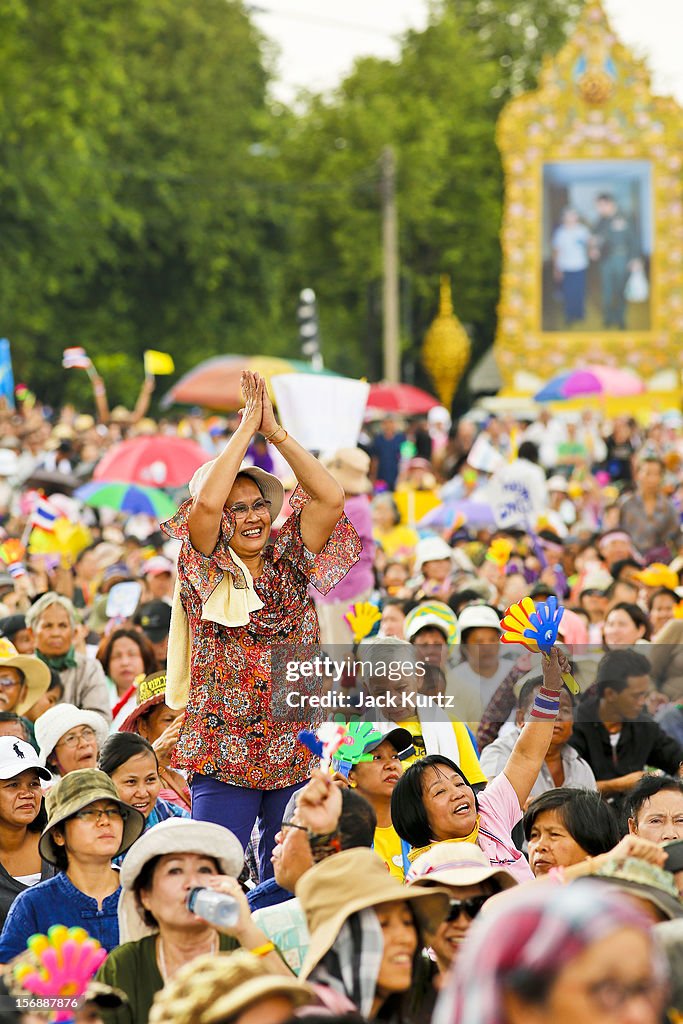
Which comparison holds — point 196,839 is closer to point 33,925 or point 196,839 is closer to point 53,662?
point 33,925

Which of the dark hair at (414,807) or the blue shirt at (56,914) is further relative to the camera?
the dark hair at (414,807)

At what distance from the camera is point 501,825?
21.7 ft

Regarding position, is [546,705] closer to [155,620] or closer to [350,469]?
[155,620]

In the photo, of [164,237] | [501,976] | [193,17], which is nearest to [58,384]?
[164,237]

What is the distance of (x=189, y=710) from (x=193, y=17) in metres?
43.4

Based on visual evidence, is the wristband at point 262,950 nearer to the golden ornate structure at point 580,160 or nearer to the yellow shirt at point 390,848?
the yellow shirt at point 390,848

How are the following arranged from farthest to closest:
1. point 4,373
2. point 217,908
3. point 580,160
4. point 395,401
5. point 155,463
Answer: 1. point 580,160
2. point 395,401
3. point 4,373
4. point 155,463
5. point 217,908

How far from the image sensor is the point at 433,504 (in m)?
18.1

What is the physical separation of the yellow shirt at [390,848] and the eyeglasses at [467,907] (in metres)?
1.47

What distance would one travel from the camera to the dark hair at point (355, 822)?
5273mm

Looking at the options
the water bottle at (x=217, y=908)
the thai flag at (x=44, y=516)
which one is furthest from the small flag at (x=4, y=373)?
the water bottle at (x=217, y=908)

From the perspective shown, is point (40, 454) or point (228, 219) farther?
point (228, 219)

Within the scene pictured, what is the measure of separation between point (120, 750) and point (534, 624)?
1526 millimetres

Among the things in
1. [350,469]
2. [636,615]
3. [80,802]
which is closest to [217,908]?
[80,802]
